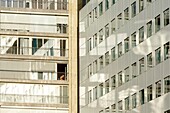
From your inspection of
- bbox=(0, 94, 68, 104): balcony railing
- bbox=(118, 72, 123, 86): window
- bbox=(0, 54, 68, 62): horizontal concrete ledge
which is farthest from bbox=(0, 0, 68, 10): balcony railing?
bbox=(118, 72, 123, 86): window

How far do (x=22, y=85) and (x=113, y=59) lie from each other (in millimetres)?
14496

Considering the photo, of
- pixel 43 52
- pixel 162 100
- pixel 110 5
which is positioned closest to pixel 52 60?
pixel 43 52

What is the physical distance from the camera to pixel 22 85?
91875mm

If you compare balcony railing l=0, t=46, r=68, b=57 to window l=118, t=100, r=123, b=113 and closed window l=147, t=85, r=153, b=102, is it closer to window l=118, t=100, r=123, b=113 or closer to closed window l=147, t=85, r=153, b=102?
window l=118, t=100, r=123, b=113

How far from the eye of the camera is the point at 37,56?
93062mm

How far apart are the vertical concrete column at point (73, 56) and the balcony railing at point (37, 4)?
0.99 metres

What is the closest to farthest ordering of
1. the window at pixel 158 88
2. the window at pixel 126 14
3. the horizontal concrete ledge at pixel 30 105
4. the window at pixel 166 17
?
1. the window at pixel 166 17
2. the window at pixel 158 88
3. the window at pixel 126 14
4. the horizontal concrete ledge at pixel 30 105

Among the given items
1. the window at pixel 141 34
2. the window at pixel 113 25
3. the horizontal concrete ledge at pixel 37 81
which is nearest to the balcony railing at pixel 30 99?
the horizontal concrete ledge at pixel 37 81

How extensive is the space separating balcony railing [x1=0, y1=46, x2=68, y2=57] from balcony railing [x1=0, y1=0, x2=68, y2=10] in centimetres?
432

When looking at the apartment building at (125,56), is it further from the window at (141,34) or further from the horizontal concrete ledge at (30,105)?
the horizontal concrete ledge at (30,105)

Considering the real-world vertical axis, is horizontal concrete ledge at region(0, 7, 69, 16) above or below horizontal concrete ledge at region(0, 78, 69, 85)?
above

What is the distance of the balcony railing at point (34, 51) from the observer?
92.4 m

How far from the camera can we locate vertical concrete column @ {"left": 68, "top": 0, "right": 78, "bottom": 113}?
303 ft

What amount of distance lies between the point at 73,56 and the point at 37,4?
6.41 meters
